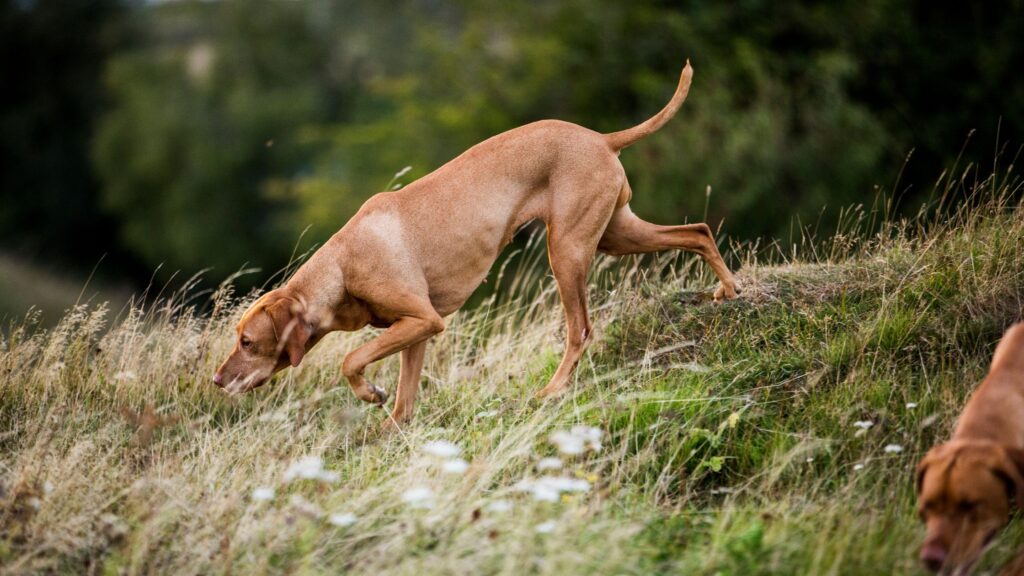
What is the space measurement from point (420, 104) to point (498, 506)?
20323mm

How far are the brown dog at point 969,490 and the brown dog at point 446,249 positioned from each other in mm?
2306

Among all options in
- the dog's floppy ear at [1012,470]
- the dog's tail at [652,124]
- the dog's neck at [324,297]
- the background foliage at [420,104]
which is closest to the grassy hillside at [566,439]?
the dog's floppy ear at [1012,470]

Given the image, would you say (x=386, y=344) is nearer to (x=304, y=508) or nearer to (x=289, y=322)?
(x=289, y=322)

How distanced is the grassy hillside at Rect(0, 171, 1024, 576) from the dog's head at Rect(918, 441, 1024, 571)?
0.63ft

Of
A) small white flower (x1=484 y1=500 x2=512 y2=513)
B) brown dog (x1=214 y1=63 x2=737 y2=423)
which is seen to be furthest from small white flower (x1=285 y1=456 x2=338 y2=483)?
brown dog (x1=214 y1=63 x2=737 y2=423)

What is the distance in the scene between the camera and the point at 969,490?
311 cm

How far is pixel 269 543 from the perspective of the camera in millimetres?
3482

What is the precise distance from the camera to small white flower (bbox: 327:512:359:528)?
11.2 feet

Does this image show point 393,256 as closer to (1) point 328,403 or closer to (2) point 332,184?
(1) point 328,403

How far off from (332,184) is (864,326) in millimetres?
21763

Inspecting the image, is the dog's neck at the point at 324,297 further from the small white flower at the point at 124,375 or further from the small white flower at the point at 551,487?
the small white flower at the point at 551,487

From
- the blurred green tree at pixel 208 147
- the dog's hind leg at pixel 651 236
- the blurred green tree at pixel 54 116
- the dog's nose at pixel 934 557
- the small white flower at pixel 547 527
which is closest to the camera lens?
A: the dog's nose at pixel 934 557

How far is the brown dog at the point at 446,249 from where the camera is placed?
197 inches

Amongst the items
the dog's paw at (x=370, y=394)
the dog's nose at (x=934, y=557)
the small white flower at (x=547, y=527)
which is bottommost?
the dog's paw at (x=370, y=394)
